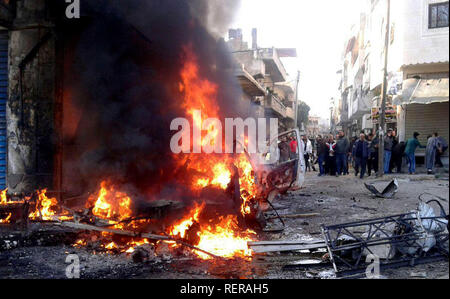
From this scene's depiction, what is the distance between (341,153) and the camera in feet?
48.2

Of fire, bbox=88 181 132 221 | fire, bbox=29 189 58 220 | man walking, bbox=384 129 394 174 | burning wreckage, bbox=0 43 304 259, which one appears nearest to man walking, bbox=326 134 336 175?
man walking, bbox=384 129 394 174

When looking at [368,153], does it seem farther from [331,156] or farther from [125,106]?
[125,106]

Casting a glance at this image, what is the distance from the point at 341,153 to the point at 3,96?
39.9 ft

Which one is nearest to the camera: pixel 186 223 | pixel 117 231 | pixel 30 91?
pixel 117 231

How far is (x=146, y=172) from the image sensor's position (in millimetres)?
7027

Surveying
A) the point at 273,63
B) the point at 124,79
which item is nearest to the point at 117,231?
the point at 124,79

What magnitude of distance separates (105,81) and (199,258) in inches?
200

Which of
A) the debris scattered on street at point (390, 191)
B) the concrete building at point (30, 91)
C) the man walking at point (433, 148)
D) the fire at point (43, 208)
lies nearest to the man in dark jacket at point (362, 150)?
the debris scattered on street at point (390, 191)

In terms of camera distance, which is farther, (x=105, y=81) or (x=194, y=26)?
(x=194, y=26)

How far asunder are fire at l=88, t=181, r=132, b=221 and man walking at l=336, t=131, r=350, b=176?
10.7 metres

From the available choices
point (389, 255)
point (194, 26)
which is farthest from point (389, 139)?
point (389, 255)

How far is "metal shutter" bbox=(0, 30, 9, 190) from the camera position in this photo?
338 inches

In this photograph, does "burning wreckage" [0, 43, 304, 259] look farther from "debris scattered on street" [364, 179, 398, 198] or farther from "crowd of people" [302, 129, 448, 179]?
"crowd of people" [302, 129, 448, 179]
